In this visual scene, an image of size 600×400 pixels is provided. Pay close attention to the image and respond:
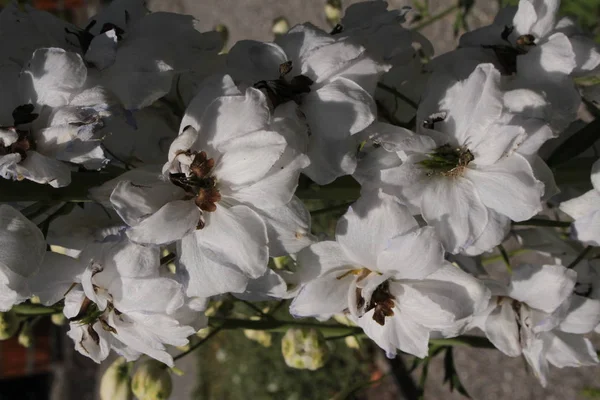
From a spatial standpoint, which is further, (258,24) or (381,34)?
(258,24)

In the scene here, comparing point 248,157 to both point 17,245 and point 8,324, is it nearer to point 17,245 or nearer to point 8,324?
point 17,245

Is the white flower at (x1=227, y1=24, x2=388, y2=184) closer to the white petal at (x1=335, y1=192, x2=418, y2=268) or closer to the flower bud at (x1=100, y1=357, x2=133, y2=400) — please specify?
the white petal at (x1=335, y1=192, x2=418, y2=268)

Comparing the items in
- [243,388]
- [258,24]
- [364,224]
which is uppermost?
[364,224]

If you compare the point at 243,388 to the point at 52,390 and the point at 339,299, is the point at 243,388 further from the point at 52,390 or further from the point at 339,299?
the point at 339,299

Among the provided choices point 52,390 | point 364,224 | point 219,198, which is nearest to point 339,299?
point 364,224

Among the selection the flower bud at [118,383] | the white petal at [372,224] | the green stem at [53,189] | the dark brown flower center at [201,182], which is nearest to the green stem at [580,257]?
the white petal at [372,224]

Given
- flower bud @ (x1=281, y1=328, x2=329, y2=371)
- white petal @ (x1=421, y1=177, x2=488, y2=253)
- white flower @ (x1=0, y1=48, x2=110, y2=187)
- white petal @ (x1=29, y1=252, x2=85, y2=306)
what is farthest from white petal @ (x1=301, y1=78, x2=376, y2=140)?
flower bud @ (x1=281, y1=328, x2=329, y2=371)

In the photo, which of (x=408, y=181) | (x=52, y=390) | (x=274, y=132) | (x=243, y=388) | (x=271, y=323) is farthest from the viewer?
(x=52, y=390)
